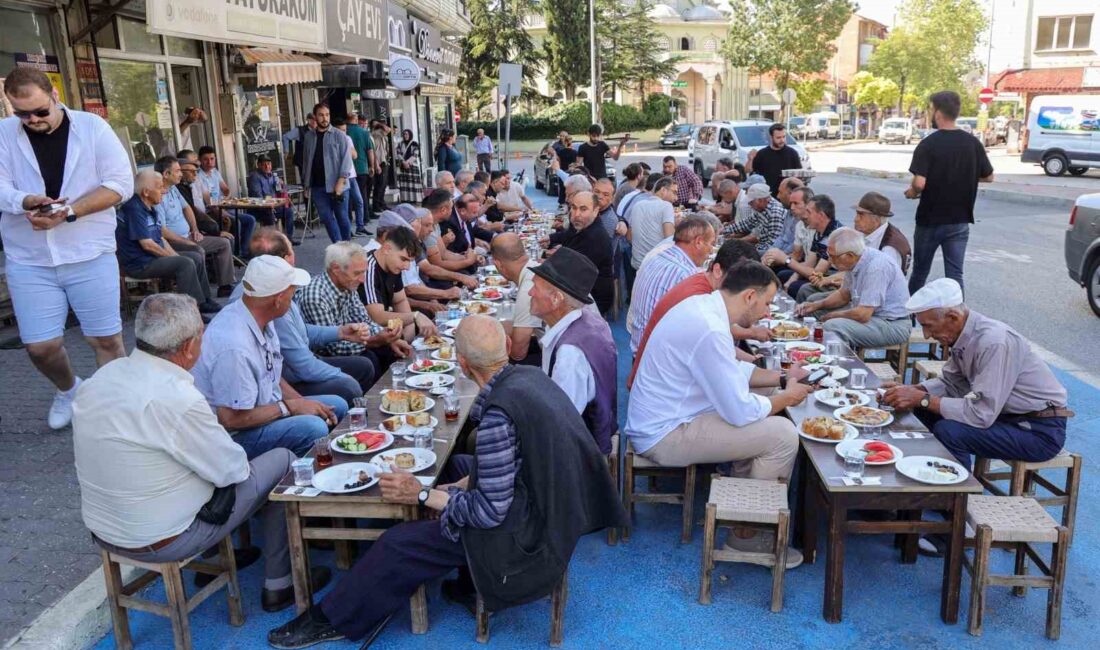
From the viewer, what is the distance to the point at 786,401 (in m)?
4.40

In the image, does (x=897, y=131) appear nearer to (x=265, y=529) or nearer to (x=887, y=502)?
(x=887, y=502)

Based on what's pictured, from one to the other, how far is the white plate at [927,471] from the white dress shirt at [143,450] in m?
2.94

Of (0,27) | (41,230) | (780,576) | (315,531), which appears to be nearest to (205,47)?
(0,27)

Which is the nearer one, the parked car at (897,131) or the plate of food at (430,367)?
the plate of food at (430,367)

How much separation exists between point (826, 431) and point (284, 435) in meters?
2.78

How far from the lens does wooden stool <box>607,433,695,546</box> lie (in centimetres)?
453

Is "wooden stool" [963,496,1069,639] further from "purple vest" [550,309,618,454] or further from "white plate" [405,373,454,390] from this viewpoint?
"white plate" [405,373,454,390]

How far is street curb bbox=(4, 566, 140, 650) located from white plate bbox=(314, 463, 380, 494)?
1217mm

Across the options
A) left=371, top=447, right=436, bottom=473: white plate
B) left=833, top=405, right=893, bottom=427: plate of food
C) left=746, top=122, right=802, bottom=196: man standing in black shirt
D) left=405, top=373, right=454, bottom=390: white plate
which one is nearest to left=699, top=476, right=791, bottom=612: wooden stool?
left=833, top=405, right=893, bottom=427: plate of food

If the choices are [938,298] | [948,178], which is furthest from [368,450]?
[948,178]

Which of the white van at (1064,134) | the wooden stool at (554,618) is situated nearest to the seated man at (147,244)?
the wooden stool at (554,618)

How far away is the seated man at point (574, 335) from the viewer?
4.18m

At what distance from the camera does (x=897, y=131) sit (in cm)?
5050

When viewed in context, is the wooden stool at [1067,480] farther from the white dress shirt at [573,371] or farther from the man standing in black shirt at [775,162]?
the man standing in black shirt at [775,162]
